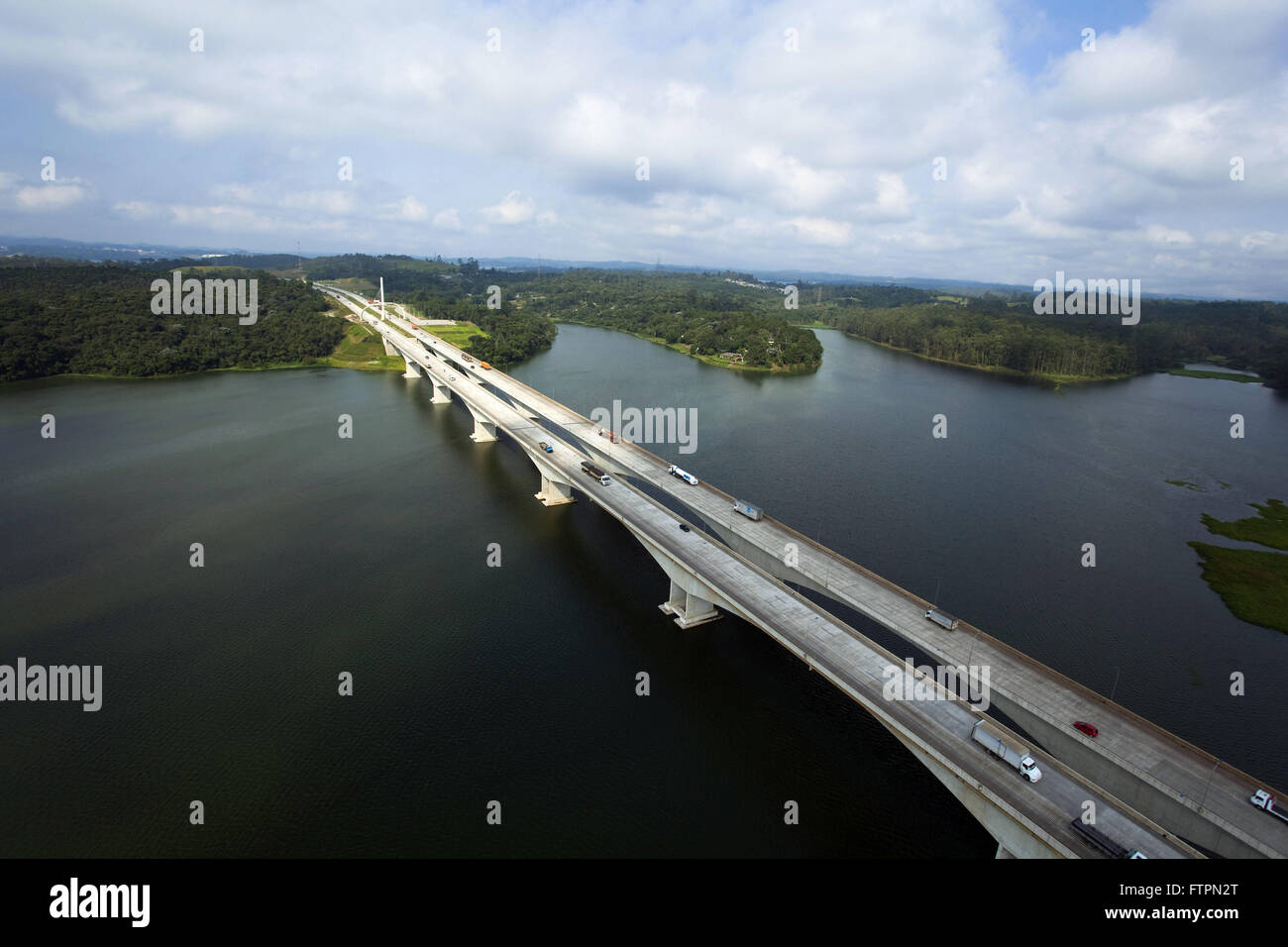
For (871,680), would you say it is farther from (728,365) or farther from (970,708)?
(728,365)

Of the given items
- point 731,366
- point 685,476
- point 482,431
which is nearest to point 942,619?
point 685,476

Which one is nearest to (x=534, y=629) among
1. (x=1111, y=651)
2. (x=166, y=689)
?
(x=166, y=689)

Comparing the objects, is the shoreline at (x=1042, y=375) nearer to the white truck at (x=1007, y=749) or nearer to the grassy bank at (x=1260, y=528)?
the grassy bank at (x=1260, y=528)

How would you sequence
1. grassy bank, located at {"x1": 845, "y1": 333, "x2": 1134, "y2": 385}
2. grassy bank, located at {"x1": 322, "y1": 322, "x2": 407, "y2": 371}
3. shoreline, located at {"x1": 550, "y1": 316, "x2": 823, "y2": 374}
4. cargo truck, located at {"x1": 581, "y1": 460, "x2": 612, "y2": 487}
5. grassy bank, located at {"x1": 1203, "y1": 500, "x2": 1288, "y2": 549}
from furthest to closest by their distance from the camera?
1. shoreline, located at {"x1": 550, "y1": 316, "x2": 823, "y2": 374}
2. grassy bank, located at {"x1": 845, "y1": 333, "x2": 1134, "y2": 385}
3. grassy bank, located at {"x1": 322, "y1": 322, "x2": 407, "y2": 371}
4. grassy bank, located at {"x1": 1203, "y1": 500, "x2": 1288, "y2": 549}
5. cargo truck, located at {"x1": 581, "y1": 460, "x2": 612, "y2": 487}

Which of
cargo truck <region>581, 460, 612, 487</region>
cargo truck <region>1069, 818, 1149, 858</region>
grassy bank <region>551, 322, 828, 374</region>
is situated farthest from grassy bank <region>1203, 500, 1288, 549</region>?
grassy bank <region>551, 322, 828, 374</region>

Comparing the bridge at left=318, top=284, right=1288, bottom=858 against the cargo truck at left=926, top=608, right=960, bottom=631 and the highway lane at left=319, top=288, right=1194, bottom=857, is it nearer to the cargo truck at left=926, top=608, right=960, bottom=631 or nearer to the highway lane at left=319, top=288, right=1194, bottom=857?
the highway lane at left=319, top=288, right=1194, bottom=857

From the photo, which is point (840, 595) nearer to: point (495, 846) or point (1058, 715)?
point (1058, 715)

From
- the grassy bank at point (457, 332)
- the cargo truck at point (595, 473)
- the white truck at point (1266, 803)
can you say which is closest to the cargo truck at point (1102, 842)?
the white truck at point (1266, 803)
